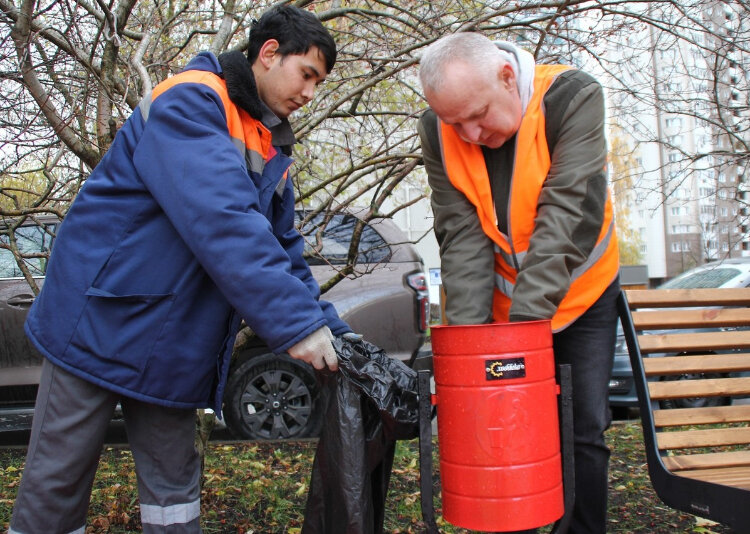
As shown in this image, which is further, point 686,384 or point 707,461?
point 686,384

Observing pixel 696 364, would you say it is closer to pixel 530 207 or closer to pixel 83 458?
pixel 530 207

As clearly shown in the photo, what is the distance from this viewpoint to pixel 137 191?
197cm

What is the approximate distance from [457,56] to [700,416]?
1511mm

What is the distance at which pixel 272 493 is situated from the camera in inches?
142

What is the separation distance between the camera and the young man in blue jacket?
1895 millimetres

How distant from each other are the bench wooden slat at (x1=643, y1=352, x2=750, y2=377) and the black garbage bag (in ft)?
3.03

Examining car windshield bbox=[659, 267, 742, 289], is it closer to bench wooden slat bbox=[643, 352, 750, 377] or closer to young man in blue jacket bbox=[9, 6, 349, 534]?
bench wooden slat bbox=[643, 352, 750, 377]

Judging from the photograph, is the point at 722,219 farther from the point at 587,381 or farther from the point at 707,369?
the point at 587,381

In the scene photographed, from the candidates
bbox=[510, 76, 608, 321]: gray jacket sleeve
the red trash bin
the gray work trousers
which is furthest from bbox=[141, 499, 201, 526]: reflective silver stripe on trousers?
bbox=[510, 76, 608, 321]: gray jacket sleeve

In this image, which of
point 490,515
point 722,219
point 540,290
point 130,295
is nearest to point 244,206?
point 130,295

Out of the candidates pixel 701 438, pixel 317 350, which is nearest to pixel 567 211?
pixel 317 350

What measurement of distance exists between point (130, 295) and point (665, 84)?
375cm

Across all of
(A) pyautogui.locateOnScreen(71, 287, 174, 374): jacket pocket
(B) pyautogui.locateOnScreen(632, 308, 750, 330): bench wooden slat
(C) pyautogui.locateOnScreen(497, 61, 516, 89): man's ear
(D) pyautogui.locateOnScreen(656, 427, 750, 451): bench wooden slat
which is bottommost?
(D) pyautogui.locateOnScreen(656, 427, 750, 451): bench wooden slat

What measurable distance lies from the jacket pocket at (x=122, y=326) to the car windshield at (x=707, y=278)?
5.60 meters
